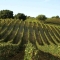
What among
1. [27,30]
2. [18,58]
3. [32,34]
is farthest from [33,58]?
[27,30]

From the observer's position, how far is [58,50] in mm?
30844

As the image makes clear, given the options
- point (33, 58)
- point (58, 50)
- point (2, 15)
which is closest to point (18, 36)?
point (58, 50)

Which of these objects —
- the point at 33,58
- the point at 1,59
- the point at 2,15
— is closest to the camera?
the point at 33,58

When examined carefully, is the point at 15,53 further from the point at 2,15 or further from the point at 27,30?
the point at 2,15

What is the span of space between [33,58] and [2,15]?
275ft

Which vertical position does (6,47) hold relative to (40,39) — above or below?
above

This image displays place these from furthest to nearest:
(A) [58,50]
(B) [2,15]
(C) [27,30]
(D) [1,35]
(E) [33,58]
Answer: (B) [2,15]
(C) [27,30]
(D) [1,35]
(A) [58,50]
(E) [33,58]

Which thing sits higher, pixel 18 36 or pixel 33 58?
pixel 33 58

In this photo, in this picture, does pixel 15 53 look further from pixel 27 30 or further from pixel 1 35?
pixel 27 30

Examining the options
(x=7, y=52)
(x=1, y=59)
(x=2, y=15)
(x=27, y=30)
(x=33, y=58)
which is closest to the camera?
(x=33, y=58)

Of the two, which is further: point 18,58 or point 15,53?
point 15,53

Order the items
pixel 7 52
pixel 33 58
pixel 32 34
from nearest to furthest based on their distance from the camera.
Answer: pixel 33 58 → pixel 7 52 → pixel 32 34

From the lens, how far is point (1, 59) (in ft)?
77.8

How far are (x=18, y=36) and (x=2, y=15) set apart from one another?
51.1 m
